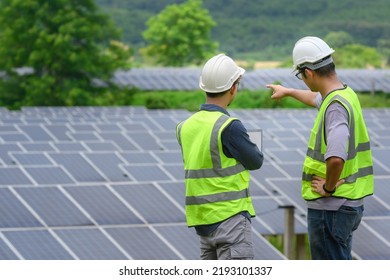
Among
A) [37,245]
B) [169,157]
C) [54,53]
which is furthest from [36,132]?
[54,53]

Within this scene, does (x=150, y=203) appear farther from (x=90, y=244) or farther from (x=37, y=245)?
(x=37, y=245)

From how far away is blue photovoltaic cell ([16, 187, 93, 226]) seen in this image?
12.2 meters

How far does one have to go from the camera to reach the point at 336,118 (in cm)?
766

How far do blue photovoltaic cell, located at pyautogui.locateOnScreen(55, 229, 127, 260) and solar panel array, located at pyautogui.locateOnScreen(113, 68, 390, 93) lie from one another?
66.8 m

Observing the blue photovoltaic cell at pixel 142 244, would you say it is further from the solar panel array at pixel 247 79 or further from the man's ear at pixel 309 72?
the solar panel array at pixel 247 79

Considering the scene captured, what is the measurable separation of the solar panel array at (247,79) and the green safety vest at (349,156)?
7063 cm

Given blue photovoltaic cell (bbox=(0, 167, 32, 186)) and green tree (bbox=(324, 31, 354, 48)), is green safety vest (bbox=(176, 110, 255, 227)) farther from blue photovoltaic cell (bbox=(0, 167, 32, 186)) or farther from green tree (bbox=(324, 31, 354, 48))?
green tree (bbox=(324, 31, 354, 48))

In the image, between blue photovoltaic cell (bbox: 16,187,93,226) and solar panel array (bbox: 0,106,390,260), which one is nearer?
solar panel array (bbox: 0,106,390,260)

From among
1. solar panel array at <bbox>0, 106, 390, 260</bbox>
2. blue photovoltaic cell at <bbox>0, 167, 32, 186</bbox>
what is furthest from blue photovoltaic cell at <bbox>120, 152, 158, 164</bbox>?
blue photovoltaic cell at <bbox>0, 167, 32, 186</bbox>

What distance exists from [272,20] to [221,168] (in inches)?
6498

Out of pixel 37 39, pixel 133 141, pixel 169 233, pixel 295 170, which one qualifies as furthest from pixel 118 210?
pixel 37 39

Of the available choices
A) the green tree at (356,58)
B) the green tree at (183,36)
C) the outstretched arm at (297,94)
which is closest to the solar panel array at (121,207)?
the outstretched arm at (297,94)

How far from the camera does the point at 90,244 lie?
38.1ft
